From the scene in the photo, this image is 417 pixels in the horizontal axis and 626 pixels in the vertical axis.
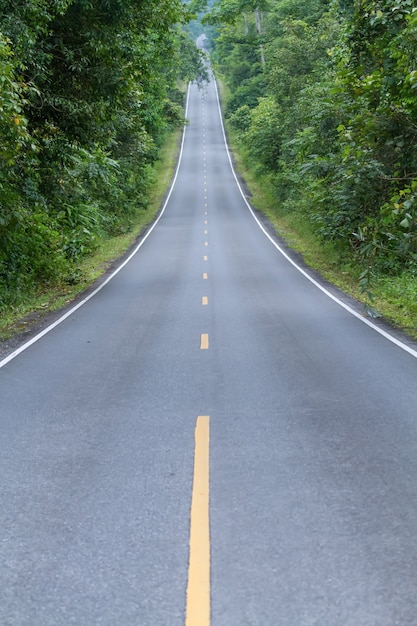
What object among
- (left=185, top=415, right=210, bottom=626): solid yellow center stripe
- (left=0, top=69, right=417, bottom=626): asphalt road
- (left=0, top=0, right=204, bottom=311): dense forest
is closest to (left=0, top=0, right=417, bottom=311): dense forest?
(left=0, top=0, right=204, bottom=311): dense forest

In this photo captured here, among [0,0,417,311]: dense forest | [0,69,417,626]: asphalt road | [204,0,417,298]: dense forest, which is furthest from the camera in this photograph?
[0,0,417,311]: dense forest

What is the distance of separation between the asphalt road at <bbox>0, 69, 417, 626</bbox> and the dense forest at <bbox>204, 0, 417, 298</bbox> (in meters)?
3.12

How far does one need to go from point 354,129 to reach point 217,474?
10512 mm

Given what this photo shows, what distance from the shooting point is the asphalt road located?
139 inches

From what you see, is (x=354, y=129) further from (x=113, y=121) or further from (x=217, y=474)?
(x=217, y=474)

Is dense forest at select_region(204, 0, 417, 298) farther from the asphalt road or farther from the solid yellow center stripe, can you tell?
the solid yellow center stripe

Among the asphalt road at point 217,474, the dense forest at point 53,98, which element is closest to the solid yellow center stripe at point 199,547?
the asphalt road at point 217,474

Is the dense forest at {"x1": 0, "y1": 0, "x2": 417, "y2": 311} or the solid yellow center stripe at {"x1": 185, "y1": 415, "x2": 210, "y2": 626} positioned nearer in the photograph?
the solid yellow center stripe at {"x1": 185, "y1": 415, "x2": 210, "y2": 626}

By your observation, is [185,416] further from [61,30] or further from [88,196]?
[88,196]

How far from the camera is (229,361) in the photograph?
31.9 ft

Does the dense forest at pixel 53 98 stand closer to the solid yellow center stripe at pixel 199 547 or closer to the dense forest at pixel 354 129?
the dense forest at pixel 354 129

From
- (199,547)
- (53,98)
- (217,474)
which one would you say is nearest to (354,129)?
(53,98)

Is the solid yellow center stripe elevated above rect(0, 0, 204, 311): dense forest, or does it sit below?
below

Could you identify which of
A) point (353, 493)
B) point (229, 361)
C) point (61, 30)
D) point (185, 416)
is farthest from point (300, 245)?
point (353, 493)
